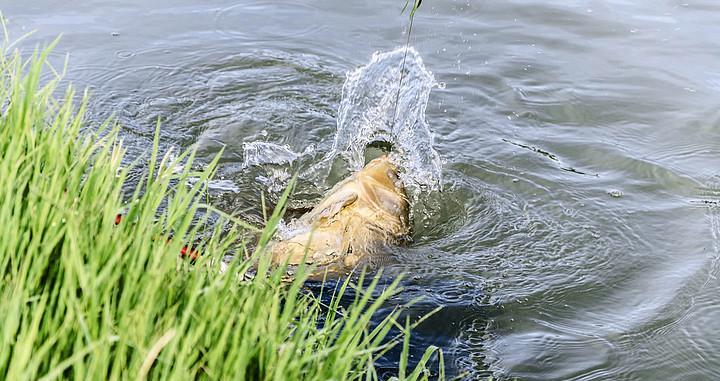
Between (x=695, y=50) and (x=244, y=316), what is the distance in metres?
5.86

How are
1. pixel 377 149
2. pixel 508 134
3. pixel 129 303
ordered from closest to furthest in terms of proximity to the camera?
pixel 129 303 → pixel 377 149 → pixel 508 134

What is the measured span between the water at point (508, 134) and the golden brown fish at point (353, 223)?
166 mm

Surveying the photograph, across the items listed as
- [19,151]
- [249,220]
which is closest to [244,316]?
Answer: [19,151]

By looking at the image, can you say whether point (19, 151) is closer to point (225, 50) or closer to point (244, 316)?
point (244, 316)

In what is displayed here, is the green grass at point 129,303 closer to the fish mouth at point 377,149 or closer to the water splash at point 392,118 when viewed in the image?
the water splash at point 392,118

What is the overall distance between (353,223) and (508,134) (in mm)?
1916

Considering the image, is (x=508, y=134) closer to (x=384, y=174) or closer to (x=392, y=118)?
(x=392, y=118)

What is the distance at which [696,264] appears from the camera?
420 centimetres

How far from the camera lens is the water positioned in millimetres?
3703

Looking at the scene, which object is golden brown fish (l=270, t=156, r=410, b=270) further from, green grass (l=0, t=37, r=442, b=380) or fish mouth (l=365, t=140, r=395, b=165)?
green grass (l=0, t=37, r=442, b=380)

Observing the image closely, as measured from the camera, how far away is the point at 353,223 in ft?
Result: 12.6

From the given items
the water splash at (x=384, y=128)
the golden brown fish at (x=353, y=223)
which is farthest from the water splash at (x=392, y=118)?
the golden brown fish at (x=353, y=223)

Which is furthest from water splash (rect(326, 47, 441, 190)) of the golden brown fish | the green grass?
the green grass

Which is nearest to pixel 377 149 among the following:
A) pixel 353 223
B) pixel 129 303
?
pixel 353 223
